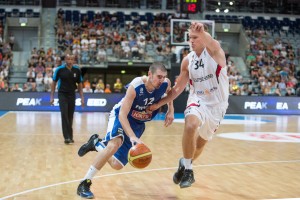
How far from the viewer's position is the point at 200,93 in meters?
6.41

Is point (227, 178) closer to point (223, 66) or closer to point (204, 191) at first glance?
point (204, 191)

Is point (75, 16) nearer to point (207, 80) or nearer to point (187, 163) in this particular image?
point (207, 80)

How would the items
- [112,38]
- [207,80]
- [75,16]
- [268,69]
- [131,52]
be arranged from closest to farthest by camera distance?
[207,80], [131,52], [112,38], [268,69], [75,16]

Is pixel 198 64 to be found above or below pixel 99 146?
above

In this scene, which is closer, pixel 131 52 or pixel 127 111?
pixel 127 111

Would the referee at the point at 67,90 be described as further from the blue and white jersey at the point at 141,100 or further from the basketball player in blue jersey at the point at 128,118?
the blue and white jersey at the point at 141,100

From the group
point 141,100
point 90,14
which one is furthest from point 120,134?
point 90,14

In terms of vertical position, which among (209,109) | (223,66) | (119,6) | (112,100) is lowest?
(112,100)

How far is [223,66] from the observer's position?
614cm

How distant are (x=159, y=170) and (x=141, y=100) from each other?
2.13 m

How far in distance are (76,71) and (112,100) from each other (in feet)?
35.9

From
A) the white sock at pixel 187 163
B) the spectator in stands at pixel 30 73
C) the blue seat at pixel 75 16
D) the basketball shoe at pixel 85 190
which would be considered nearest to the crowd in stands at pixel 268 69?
the spectator in stands at pixel 30 73

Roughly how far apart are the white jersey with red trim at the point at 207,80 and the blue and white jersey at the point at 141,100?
436mm

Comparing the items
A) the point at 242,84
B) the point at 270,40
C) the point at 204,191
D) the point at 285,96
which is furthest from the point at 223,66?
the point at 270,40
